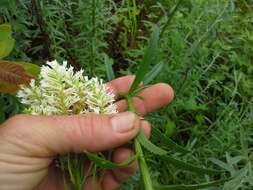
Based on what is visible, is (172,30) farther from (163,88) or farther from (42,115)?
(42,115)

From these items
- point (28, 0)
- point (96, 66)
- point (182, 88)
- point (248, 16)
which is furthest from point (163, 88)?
point (248, 16)

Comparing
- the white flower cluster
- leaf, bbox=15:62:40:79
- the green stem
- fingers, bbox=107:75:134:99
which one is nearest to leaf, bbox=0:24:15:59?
leaf, bbox=15:62:40:79

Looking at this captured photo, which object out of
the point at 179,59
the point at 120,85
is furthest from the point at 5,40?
the point at 179,59

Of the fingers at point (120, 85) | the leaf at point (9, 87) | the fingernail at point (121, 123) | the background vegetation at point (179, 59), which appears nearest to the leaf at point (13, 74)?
the leaf at point (9, 87)

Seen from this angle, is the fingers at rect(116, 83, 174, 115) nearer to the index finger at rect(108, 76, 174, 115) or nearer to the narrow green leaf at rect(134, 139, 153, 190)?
the index finger at rect(108, 76, 174, 115)

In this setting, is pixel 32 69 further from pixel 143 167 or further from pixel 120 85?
pixel 143 167

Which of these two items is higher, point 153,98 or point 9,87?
point 9,87

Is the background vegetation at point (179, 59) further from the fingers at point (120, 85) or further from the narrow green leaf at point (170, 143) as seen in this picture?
the narrow green leaf at point (170, 143)
